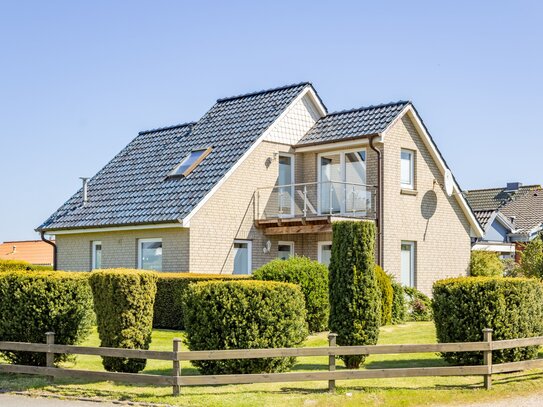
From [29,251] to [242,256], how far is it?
32.6 metres

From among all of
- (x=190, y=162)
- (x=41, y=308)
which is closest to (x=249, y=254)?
(x=190, y=162)

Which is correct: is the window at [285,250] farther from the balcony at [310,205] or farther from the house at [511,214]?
the house at [511,214]

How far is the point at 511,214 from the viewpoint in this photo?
50.0 metres

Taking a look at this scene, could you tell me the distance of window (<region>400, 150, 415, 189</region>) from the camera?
2872 cm

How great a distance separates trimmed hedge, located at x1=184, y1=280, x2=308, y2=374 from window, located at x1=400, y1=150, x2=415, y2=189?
46.2 ft

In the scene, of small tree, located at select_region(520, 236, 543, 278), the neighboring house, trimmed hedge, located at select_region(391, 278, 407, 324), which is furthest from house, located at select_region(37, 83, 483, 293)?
the neighboring house

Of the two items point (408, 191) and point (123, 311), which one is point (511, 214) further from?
point (123, 311)

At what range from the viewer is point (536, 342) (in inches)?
624

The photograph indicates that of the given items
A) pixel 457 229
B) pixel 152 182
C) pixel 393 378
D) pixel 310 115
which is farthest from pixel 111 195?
pixel 393 378

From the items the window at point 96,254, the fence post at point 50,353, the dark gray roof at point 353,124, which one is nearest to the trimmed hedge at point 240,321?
the fence post at point 50,353

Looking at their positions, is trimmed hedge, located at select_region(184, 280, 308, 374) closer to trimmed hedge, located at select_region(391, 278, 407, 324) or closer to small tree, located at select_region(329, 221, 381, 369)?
small tree, located at select_region(329, 221, 381, 369)

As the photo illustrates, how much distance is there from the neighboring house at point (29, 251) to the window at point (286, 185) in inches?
1068

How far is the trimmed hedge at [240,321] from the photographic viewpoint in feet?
49.3

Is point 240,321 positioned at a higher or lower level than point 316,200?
lower
